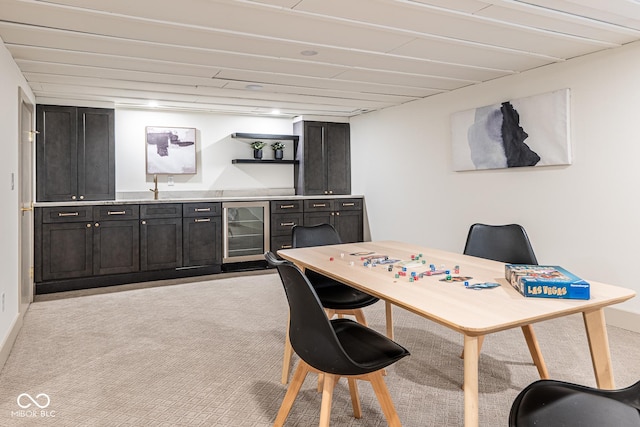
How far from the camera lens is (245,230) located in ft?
18.6

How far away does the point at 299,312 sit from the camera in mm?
1693

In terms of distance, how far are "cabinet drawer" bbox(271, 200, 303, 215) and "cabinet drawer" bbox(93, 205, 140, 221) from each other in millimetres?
1693

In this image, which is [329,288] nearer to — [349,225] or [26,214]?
[26,214]

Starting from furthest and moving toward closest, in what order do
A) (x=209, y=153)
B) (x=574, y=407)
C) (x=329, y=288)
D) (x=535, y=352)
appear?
(x=209, y=153) → (x=329, y=288) → (x=535, y=352) → (x=574, y=407)

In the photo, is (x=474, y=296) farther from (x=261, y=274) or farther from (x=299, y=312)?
(x=261, y=274)

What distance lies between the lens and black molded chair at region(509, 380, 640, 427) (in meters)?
1.24

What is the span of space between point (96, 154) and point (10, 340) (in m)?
2.67

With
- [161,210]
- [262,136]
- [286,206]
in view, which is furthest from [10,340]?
[262,136]

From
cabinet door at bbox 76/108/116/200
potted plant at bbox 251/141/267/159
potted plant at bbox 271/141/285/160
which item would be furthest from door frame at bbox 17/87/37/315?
potted plant at bbox 271/141/285/160

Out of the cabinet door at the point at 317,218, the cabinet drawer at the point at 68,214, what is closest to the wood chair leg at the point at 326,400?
the cabinet drawer at the point at 68,214

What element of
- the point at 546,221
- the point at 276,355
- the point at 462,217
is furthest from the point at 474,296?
the point at 462,217

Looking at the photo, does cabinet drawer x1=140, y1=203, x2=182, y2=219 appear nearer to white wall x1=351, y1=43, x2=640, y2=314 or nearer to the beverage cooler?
the beverage cooler

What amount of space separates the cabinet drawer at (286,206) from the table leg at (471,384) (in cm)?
454

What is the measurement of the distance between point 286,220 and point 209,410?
3790mm
